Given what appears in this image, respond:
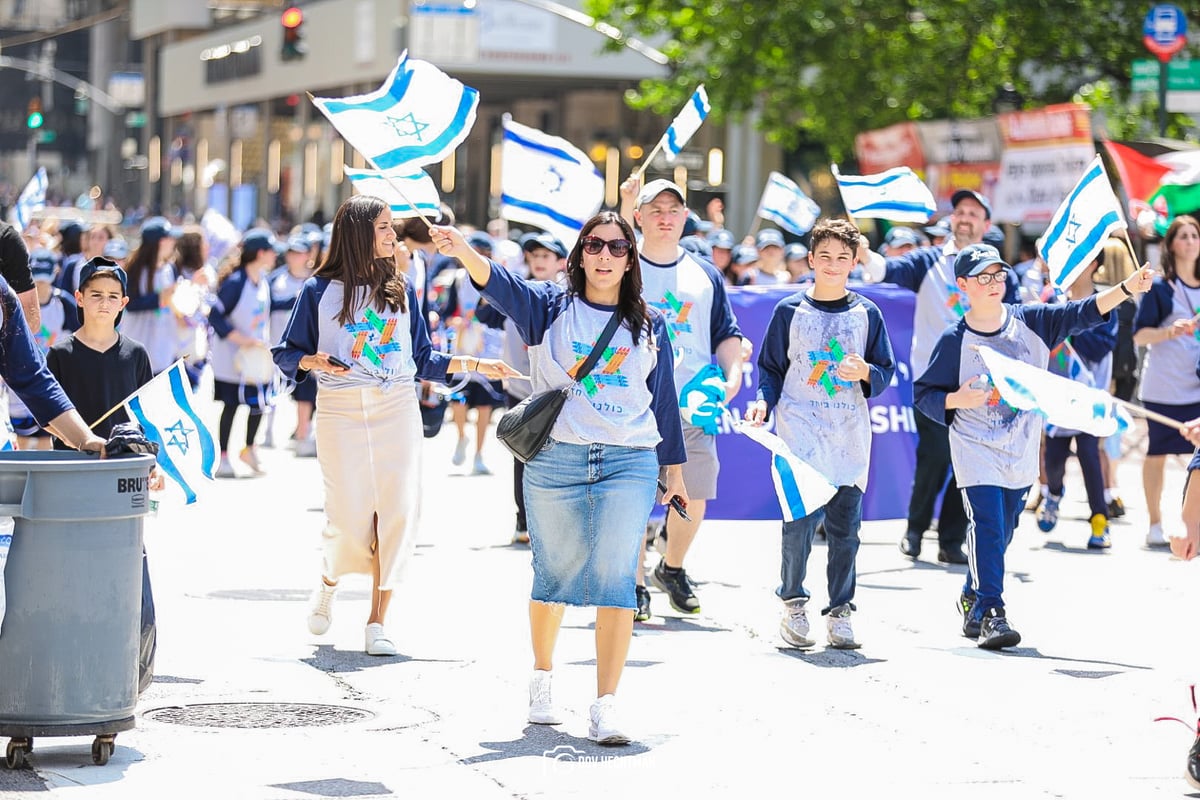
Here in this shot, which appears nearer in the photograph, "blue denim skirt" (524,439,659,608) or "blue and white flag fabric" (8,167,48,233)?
"blue denim skirt" (524,439,659,608)

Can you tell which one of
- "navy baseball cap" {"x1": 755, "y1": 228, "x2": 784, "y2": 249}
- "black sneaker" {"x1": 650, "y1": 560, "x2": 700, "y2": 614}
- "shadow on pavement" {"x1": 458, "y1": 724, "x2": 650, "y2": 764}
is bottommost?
"shadow on pavement" {"x1": 458, "y1": 724, "x2": 650, "y2": 764}

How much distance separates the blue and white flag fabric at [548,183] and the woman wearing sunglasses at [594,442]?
9.80ft

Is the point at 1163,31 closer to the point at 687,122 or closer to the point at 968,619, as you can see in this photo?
the point at 687,122

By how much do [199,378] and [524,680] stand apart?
8627mm

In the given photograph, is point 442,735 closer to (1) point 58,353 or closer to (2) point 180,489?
(2) point 180,489

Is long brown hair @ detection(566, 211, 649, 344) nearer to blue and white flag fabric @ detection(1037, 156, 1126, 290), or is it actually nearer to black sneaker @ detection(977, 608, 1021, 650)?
black sneaker @ detection(977, 608, 1021, 650)

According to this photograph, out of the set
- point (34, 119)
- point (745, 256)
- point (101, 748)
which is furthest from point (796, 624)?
point (34, 119)

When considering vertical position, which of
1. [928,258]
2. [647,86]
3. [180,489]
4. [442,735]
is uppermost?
Result: [647,86]

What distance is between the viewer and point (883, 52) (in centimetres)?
2906

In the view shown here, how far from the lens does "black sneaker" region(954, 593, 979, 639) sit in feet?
30.5

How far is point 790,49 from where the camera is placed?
29766 millimetres

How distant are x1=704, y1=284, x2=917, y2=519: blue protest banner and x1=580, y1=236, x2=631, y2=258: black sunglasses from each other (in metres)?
4.18

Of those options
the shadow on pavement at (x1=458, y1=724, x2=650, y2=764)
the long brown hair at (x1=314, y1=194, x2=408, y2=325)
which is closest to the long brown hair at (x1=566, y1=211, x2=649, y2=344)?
the shadow on pavement at (x1=458, y1=724, x2=650, y2=764)

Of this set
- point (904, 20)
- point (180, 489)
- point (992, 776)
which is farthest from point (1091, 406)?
point (904, 20)
